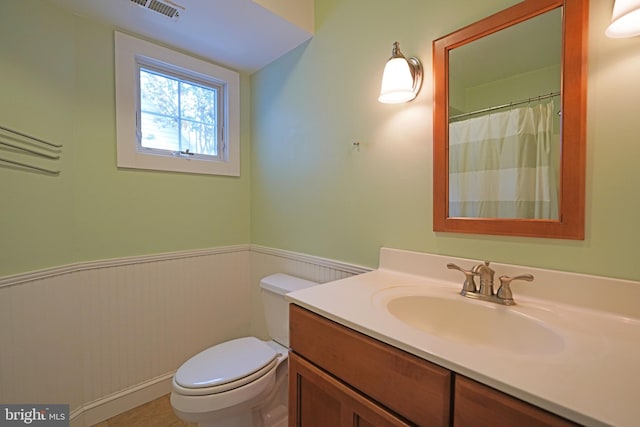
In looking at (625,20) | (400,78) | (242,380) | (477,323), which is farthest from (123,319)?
(625,20)

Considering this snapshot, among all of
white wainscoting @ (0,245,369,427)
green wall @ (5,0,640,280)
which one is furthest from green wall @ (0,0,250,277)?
white wainscoting @ (0,245,369,427)

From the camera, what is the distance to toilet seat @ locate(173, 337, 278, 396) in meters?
1.13

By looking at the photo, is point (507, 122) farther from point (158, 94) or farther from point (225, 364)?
point (158, 94)

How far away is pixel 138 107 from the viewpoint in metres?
1.64

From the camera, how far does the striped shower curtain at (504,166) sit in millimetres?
875

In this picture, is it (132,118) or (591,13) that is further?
A: (132,118)

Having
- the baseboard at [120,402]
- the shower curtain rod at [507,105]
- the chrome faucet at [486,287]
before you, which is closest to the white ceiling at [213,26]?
the shower curtain rod at [507,105]

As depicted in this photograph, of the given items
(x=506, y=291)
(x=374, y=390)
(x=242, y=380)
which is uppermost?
(x=506, y=291)

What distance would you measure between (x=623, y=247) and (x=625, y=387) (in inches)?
18.3

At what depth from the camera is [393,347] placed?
2.22 ft

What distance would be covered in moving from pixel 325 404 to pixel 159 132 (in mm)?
1740

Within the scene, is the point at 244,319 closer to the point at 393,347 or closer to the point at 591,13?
the point at 393,347

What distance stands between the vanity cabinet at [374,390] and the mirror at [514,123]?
58cm

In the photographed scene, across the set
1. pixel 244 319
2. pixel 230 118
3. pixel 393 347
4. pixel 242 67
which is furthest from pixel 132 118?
pixel 393 347
